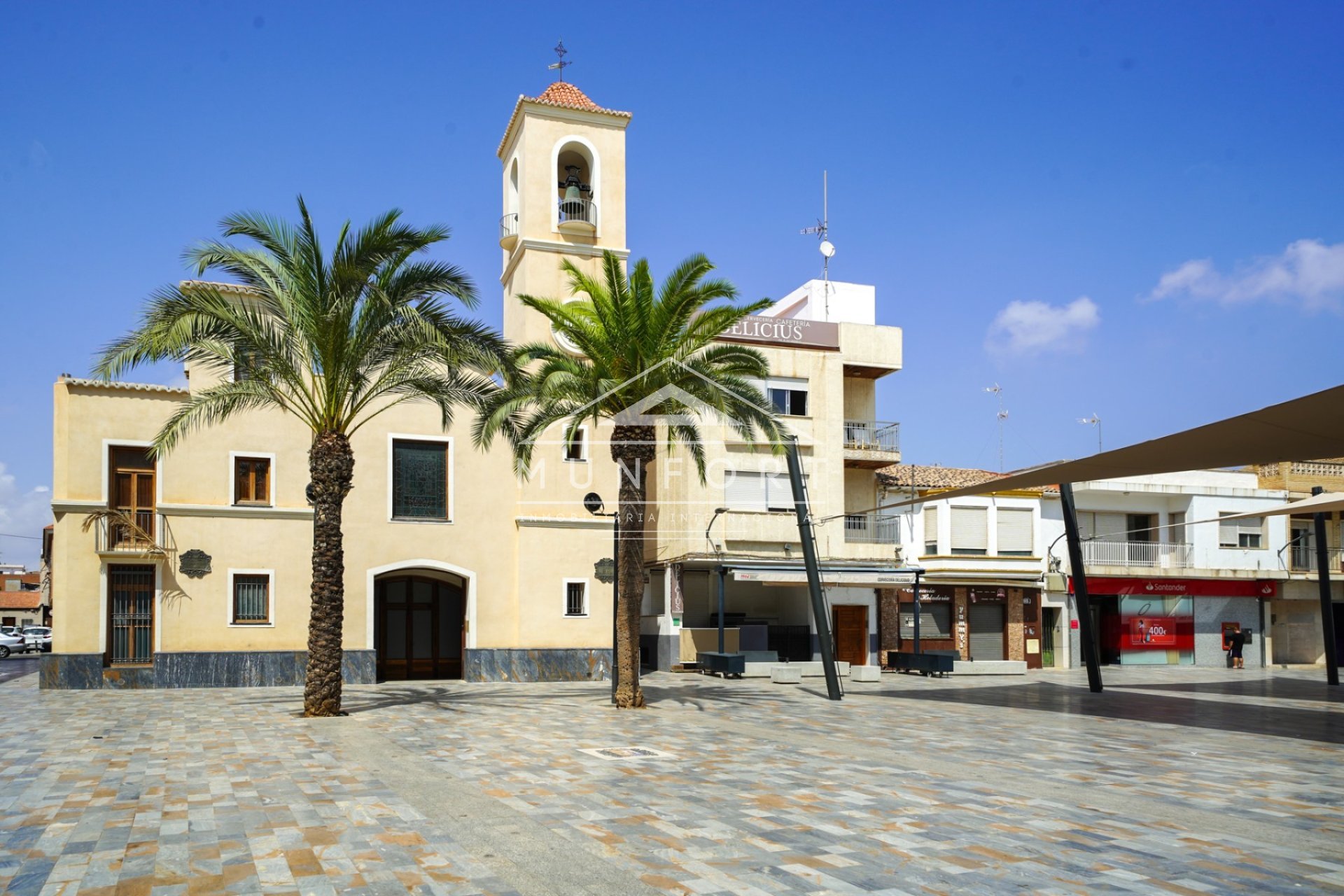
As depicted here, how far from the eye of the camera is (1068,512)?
2592 centimetres

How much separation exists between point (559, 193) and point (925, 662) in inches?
697

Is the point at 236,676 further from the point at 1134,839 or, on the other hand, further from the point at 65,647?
the point at 1134,839

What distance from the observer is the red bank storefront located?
139 ft

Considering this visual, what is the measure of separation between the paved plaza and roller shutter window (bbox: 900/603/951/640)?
56.5 ft

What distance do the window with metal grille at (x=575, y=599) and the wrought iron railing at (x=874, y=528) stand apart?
11.7 meters

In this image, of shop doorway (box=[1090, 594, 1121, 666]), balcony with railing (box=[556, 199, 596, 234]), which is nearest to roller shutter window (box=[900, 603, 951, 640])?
shop doorway (box=[1090, 594, 1121, 666])

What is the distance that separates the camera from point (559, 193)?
105 ft

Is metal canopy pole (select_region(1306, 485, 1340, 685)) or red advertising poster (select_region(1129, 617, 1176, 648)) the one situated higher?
metal canopy pole (select_region(1306, 485, 1340, 685))

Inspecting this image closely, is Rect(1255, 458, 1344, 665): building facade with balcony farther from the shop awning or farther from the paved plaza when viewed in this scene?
the paved plaza

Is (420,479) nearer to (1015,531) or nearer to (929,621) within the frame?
(929,621)

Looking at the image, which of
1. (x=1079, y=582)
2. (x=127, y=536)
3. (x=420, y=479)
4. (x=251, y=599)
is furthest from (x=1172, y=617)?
(x=127, y=536)

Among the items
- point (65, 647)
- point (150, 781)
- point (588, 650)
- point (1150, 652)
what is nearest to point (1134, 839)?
point (150, 781)

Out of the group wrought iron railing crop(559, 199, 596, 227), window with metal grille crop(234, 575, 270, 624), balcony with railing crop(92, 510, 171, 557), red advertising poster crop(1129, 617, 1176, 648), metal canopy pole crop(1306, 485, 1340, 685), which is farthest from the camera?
red advertising poster crop(1129, 617, 1176, 648)

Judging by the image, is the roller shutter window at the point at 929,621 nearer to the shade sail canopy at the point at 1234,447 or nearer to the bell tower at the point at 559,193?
the bell tower at the point at 559,193
